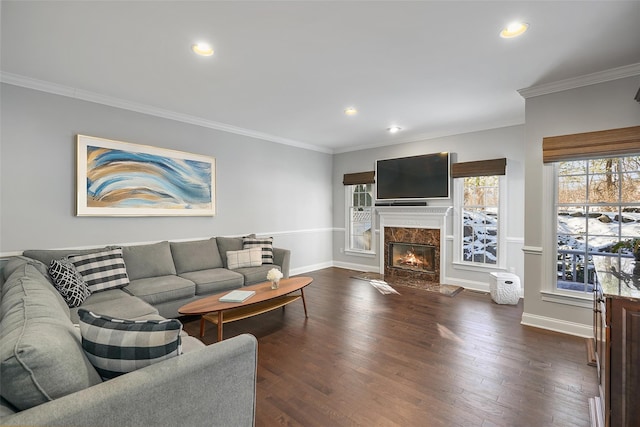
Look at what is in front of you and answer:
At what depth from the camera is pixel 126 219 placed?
3.67 m

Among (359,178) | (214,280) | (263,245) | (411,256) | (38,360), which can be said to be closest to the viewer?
(38,360)

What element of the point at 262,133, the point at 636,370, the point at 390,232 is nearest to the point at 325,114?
the point at 262,133

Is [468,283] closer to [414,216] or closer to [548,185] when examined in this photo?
[414,216]

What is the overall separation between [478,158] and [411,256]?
209 cm

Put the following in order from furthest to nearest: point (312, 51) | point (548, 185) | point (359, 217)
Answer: point (359, 217) → point (548, 185) → point (312, 51)

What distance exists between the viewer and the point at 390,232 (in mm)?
5691

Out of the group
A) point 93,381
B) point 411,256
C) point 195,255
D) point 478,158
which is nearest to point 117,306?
point 195,255

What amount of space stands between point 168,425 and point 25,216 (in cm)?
320

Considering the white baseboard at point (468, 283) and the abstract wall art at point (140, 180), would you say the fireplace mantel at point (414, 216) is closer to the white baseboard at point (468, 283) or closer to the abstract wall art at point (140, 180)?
the white baseboard at point (468, 283)

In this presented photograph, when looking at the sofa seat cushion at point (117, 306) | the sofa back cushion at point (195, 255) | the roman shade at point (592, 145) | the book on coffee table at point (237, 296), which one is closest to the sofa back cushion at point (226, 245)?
the sofa back cushion at point (195, 255)

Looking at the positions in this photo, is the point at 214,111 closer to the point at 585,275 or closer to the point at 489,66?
the point at 489,66

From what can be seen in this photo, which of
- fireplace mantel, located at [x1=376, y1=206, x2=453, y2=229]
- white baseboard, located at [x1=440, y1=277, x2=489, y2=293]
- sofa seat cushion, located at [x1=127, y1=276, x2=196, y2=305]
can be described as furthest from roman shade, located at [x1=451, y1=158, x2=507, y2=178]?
sofa seat cushion, located at [x1=127, y1=276, x2=196, y2=305]

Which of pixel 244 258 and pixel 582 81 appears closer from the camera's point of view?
pixel 582 81

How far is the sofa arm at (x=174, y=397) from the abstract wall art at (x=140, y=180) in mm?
3106
